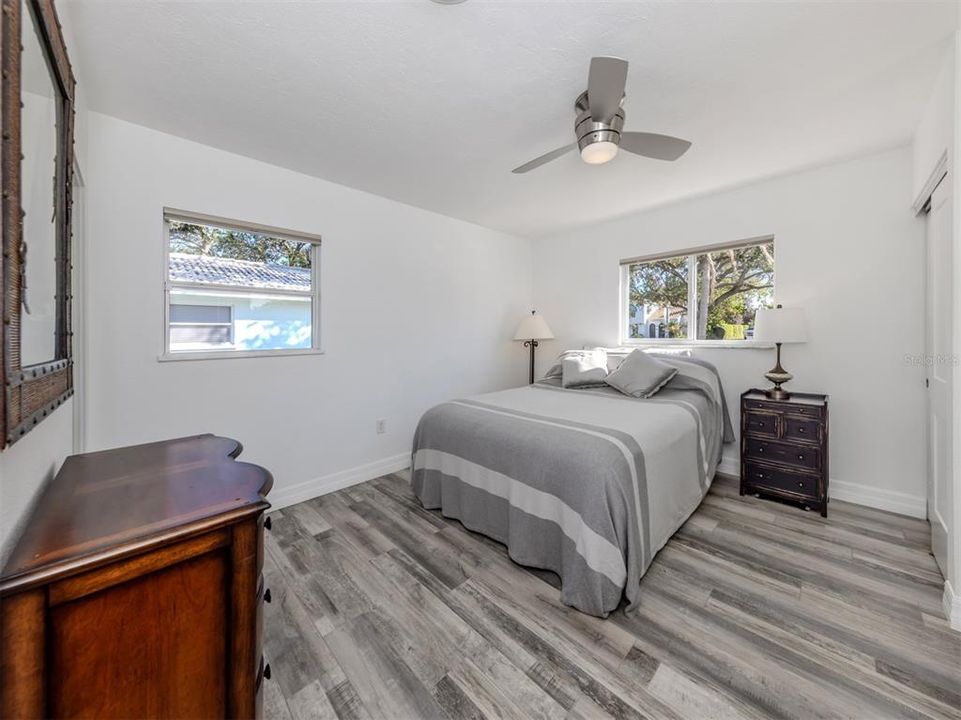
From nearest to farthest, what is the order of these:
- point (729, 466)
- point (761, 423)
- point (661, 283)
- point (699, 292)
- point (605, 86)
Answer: point (605, 86), point (761, 423), point (729, 466), point (699, 292), point (661, 283)

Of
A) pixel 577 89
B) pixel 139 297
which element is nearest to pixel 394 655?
pixel 139 297

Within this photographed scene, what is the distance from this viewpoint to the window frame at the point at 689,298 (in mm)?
3172

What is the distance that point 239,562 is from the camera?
2.70 ft

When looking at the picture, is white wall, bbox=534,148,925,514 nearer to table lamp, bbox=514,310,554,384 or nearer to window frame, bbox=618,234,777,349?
window frame, bbox=618,234,777,349

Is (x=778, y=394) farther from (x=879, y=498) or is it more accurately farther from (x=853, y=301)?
(x=879, y=498)

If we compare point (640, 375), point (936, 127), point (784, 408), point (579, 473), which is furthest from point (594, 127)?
point (784, 408)

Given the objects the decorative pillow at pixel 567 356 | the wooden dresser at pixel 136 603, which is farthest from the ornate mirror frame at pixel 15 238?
the decorative pillow at pixel 567 356

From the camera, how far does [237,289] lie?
2625mm

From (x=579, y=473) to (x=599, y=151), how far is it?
60.7 inches

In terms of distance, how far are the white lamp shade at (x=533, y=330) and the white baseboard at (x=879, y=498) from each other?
8.77 feet

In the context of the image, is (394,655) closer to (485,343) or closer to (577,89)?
(577,89)

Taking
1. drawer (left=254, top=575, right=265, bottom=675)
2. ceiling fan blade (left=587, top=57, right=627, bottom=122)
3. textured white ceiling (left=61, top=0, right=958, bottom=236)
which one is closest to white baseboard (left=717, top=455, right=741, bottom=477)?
textured white ceiling (left=61, top=0, right=958, bottom=236)

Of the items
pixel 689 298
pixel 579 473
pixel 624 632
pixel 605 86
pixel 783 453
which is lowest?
pixel 624 632

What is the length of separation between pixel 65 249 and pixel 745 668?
2789 millimetres
